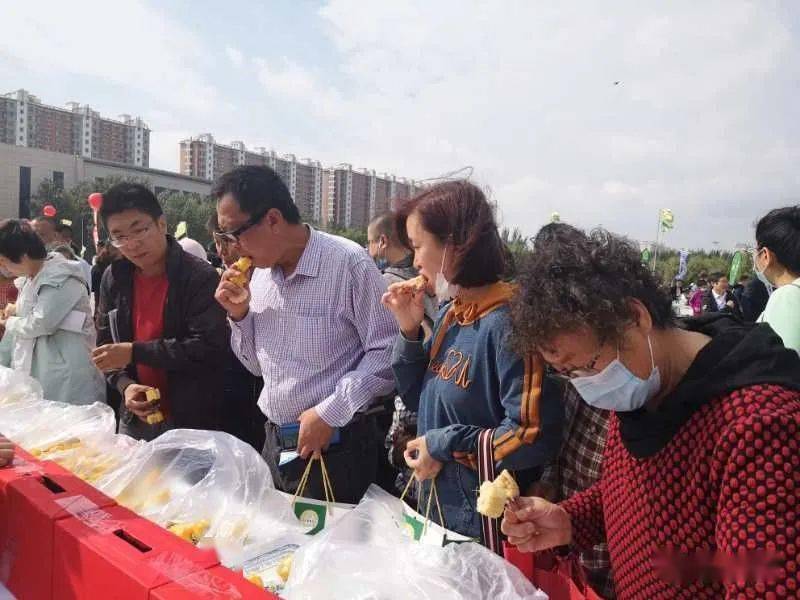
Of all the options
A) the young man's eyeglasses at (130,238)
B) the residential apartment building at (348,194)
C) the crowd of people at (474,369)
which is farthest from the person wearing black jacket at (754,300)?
the residential apartment building at (348,194)

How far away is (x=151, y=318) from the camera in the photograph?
2.45 meters

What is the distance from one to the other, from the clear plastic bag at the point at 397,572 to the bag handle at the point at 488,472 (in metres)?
0.24

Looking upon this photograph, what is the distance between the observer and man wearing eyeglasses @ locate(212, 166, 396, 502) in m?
1.90

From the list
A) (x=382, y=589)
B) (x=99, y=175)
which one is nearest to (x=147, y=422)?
(x=382, y=589)

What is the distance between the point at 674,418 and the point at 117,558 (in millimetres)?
1048

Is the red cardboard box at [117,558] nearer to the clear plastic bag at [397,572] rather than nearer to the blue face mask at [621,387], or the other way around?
the clear plastic bag at [397,572]

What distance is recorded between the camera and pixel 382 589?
3.54ft

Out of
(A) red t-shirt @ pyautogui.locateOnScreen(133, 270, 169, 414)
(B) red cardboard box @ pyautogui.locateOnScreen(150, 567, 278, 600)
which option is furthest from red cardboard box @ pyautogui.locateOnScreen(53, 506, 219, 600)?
(A) red t-shirt @ pyautogui.locateOnScreen(133, 270, 169, 414)

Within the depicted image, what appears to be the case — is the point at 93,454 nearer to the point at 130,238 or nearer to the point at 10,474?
the point at 10,474

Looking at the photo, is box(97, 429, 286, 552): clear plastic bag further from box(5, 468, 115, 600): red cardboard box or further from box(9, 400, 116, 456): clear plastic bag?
box(9, 400, 116, 456): clear plastic bag

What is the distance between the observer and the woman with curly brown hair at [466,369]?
4.62ft

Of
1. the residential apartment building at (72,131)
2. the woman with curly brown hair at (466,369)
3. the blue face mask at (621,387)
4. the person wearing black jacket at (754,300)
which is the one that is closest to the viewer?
the blue face mask at (621,387)

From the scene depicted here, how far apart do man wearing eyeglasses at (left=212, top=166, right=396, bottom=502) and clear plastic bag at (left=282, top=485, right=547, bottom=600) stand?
648 mm

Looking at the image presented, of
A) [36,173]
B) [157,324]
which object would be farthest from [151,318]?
[36,173]
